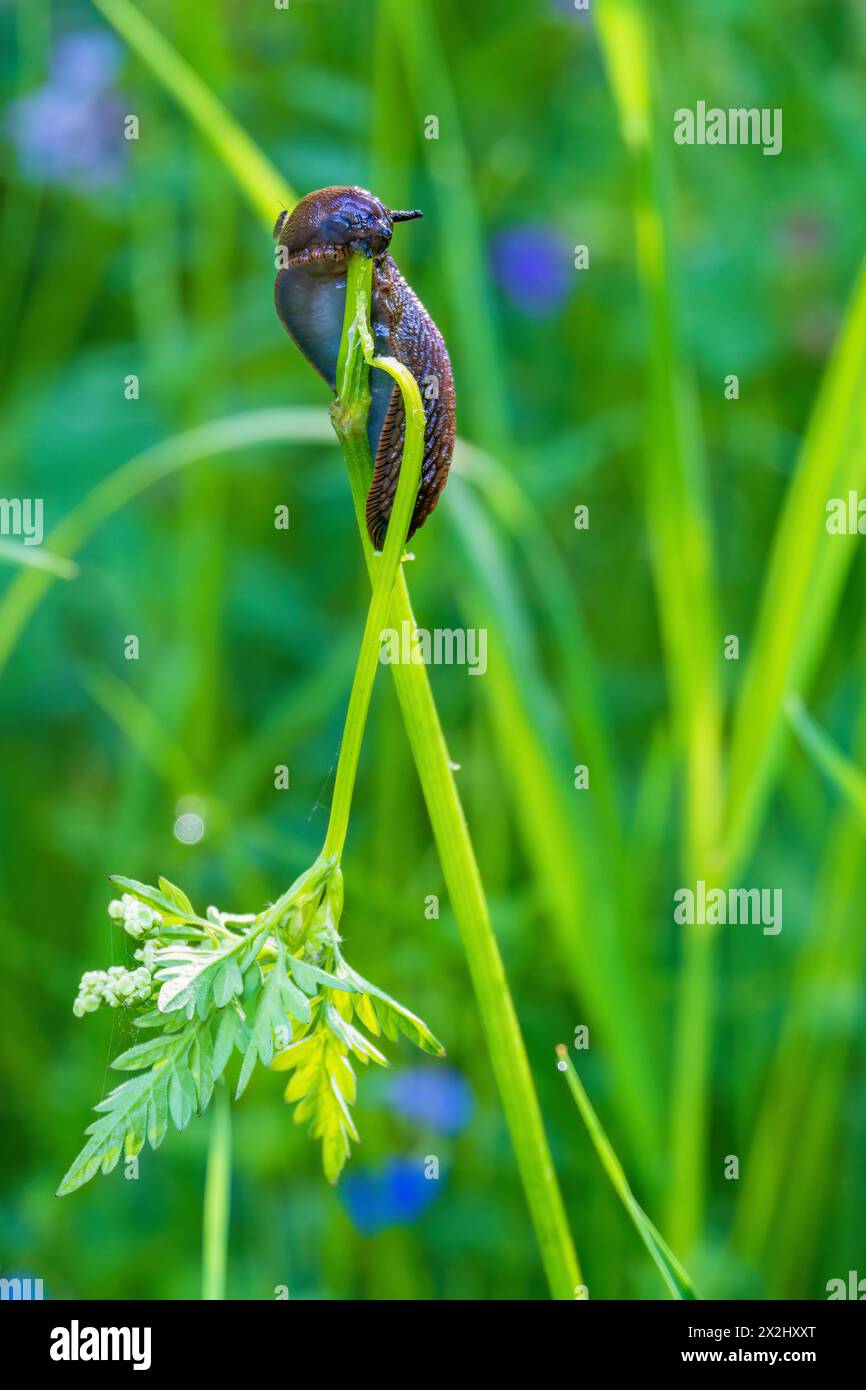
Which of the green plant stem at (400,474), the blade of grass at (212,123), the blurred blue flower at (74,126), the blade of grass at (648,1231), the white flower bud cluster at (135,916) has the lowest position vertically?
the blade of grass at (648,1231)

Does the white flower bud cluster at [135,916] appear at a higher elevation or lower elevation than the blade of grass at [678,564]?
lower

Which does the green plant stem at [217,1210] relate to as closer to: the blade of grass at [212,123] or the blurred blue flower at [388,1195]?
the blurred blue flower at [388,1195]

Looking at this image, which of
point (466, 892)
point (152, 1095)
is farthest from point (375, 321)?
point (152, 1095)

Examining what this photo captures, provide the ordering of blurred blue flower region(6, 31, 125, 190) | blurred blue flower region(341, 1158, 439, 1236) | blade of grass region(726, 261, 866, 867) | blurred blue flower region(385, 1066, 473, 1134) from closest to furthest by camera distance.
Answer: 1. blade of grass region(726, 261, 866, 867)
2. blurred blue flower region(341, 1158, 439, 1236)
3. blurred blue flower region(385, 1066, 473, 1134)
4. blurred blue flower region(6, 31, 125, 190)

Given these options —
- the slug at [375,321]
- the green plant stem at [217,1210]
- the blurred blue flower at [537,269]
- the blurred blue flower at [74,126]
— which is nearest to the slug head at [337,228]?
the slug at [375,321]

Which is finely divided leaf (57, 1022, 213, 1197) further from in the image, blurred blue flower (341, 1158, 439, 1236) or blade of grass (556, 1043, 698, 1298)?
blurred blue flower (341, 1158, 439, 1236)

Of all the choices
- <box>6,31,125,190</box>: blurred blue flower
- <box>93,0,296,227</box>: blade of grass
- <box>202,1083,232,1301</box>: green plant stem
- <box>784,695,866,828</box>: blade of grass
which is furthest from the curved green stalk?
<box>6,31,125,190</box>: blurred blue flower
